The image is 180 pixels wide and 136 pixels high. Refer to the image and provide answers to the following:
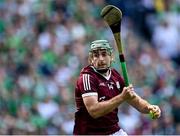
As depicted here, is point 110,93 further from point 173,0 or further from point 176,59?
point 173,0

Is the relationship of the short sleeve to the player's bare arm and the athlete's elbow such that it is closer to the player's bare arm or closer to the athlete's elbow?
the player's bare arm

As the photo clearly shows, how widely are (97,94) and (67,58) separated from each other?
22.3 feet

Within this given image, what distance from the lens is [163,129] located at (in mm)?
14484

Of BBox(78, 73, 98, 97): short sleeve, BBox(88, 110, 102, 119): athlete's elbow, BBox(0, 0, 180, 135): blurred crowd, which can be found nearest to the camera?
BBox(88, 110, 102, 119): athlete's elbow

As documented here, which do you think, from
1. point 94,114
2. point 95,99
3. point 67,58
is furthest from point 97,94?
point 67,58

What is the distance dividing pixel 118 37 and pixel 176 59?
24.9ft

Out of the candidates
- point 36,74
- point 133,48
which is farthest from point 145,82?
point 36,74

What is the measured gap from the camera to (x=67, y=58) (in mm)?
15727

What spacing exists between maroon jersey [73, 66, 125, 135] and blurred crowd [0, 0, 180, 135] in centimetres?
472

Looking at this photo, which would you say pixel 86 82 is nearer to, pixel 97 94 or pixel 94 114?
pixel 97 94

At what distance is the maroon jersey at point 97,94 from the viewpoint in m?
9.02

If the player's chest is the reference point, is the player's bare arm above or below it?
below

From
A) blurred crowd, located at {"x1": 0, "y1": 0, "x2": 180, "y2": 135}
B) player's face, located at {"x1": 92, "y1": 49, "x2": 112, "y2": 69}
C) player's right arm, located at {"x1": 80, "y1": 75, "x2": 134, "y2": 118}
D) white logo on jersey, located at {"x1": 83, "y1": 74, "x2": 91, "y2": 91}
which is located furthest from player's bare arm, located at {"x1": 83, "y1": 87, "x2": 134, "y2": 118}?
blurred crowd, located at {"x1": 0, "y1": 0, "x2": 180, "y2": 135}

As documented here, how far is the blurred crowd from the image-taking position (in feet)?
47.5
